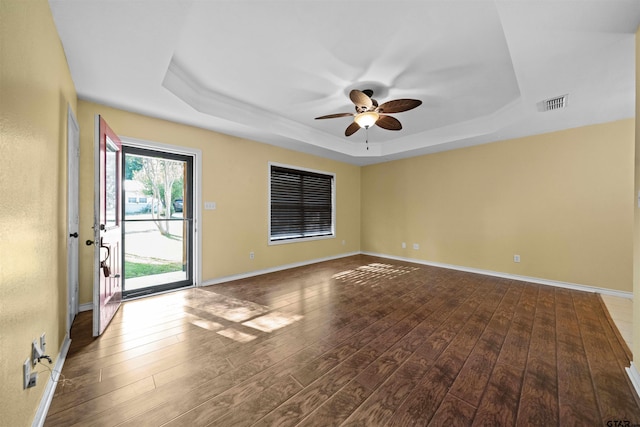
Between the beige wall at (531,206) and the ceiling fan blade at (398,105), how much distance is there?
8.75 feet

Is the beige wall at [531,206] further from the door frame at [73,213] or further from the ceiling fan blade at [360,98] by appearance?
the door frame at [73,213]

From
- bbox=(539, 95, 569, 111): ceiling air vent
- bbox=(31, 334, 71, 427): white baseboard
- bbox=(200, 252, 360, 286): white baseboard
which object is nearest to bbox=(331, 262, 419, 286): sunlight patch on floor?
bbox=(200, 252, 360, 286): white baseboard

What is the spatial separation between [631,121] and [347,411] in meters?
5.07

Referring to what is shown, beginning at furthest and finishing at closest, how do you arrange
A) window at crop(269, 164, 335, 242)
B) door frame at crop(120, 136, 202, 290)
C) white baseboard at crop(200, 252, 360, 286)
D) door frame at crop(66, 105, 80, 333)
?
window at crop(269, 164, 335, 242) → white baseboard at crop(200, 252, 360, 286) → door frame at crop(120, 136, 202, 290) → door frame at crop(66, 105, 80, 333)

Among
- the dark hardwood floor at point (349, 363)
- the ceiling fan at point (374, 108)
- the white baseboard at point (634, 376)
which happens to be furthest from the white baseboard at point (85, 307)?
the white baseboard at point (634, 376)

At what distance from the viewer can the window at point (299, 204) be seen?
4.81 m

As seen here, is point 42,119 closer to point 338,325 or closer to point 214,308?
point 214,308

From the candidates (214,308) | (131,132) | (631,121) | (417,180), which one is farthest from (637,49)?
(131,132)

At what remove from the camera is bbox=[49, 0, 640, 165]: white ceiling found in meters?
1.70

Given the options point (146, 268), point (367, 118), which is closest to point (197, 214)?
point (146, 268)

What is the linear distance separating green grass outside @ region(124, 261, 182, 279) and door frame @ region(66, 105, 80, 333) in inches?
23.3

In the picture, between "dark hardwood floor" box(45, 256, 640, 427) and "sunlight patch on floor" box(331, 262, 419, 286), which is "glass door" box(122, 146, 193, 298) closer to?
"dark hardwood floor" box(45, 256, 640, 427)

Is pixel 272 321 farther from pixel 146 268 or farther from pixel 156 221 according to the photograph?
pixel 146 268

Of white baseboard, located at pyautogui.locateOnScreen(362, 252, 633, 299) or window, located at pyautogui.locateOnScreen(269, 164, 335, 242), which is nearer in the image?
white baseboard, located at pyautogui.locateOnScreen(362, 252, 633, 299)
